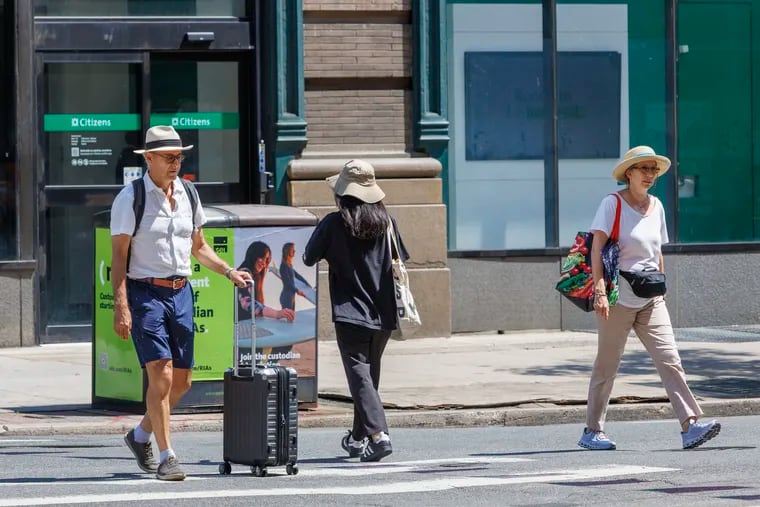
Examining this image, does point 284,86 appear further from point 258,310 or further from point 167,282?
point 167,282

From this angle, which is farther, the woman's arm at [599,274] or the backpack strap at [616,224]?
the backpack strap at [616,224]

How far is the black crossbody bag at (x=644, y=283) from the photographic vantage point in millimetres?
9438

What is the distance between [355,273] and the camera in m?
9.08

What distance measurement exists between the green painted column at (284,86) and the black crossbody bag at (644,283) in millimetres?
6505

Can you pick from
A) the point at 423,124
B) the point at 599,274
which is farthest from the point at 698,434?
the point at 423,124

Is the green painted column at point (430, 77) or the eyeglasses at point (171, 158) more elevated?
A: the green painted column at point (430, 77)

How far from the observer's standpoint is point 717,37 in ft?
56.0

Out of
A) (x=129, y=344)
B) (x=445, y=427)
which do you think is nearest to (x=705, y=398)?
(x=445, y=427)

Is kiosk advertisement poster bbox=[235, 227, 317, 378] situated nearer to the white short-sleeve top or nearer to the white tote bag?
the white tote bag

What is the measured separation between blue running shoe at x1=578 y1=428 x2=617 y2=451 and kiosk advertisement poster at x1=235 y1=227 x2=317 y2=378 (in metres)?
2.51

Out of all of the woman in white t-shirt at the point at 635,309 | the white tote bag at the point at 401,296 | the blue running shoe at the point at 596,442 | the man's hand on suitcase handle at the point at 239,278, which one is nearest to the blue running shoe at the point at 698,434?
the woman in white t-shirt at the point at 635,309

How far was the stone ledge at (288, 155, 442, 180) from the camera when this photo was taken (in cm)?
1537

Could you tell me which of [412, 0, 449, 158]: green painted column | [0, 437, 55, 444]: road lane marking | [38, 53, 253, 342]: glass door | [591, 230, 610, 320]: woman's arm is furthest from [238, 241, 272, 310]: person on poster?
[412, 0, 449, 158]: green painted column

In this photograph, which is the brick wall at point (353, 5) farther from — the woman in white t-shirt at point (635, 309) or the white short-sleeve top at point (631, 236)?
the white short-sleeve top at point (631, 236)
